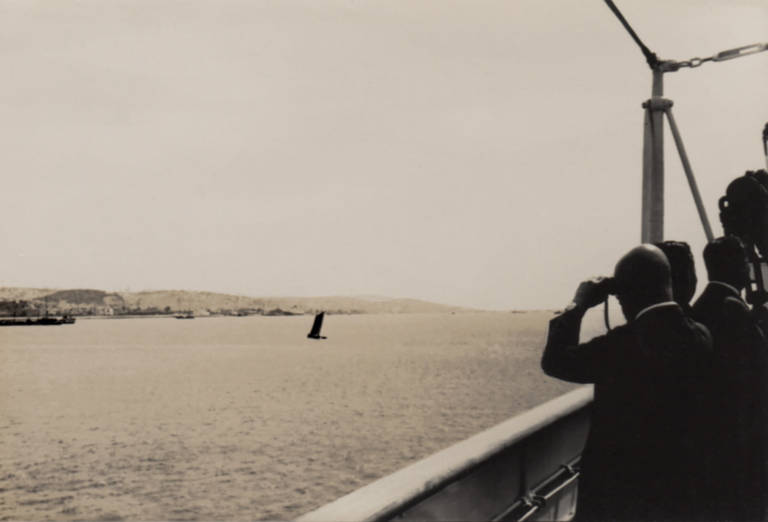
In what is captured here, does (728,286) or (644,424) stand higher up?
(728,286)

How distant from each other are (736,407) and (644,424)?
45 cm

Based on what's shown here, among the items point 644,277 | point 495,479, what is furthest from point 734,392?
point 495,479

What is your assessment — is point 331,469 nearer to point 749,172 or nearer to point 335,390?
point 749,172

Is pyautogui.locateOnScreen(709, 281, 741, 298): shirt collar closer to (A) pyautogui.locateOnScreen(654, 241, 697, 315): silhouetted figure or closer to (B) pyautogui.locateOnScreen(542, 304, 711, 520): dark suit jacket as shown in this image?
(A) pyautogui.locateOnScreen(654, 241, 697, 315): silhouetted figure

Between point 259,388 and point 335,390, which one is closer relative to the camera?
point 335,390

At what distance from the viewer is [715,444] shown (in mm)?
2594

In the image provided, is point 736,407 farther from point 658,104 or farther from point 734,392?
point 658,104

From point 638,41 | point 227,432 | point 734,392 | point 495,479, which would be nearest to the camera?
point 734,392

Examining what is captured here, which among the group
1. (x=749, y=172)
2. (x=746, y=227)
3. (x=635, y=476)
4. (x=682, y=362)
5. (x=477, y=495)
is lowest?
(x=477, y=495)

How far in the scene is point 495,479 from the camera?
433 cm

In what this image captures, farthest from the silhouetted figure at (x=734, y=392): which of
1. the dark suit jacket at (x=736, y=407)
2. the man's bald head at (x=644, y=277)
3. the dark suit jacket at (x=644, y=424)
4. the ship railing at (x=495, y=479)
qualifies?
the ship railing at (x=495, y=479)

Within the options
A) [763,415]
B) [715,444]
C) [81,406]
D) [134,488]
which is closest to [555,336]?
[715,444]

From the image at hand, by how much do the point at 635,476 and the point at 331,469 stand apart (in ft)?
90.1

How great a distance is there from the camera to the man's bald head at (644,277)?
7.73ft
